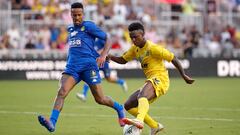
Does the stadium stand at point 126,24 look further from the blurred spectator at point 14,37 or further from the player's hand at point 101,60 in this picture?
the player's hand at point 101,60

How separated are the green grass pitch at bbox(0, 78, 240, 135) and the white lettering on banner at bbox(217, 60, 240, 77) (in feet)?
12.7

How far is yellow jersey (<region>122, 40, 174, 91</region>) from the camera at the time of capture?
1181cm

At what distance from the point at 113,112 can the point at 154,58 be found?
570 cm

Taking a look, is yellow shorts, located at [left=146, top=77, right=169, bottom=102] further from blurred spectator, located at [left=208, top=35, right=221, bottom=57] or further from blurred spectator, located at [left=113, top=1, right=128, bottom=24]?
blurred spectator, located at [left=208, top=35, right=221, bottom=57]

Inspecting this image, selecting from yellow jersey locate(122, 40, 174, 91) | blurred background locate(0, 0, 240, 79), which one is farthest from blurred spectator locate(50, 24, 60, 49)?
yellow jersey locate(122, 40, 174, 91)

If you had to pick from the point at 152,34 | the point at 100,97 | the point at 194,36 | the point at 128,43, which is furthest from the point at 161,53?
the point at 194,36

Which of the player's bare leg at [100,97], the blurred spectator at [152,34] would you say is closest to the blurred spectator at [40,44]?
the blurred spectator at [152,34]

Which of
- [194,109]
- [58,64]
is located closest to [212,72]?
[58,64]

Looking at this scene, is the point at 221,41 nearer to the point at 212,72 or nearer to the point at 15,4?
the point at 212,72

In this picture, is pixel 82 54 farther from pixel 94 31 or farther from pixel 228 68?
pixel 228 68

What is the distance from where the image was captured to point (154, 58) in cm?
1195

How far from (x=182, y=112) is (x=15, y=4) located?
16.5m

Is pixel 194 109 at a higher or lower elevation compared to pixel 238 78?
higher

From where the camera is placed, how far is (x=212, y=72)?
31828 millimetres
